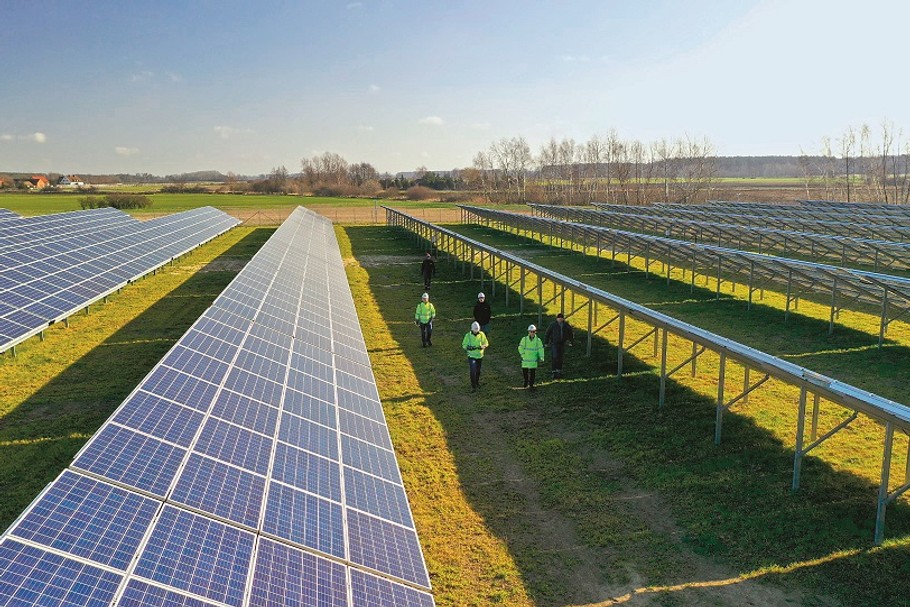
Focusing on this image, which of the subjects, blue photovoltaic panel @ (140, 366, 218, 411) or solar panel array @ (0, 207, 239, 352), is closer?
blue photovoltaic panel @ (140, 366, 218, 411)

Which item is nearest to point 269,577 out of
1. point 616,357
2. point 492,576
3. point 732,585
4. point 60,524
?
point 60,524

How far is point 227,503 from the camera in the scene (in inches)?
286

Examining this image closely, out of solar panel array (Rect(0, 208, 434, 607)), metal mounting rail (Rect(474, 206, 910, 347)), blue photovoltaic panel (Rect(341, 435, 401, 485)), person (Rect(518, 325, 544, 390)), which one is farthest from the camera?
metal mounting rail (Rect(474, 206, 910, 347))

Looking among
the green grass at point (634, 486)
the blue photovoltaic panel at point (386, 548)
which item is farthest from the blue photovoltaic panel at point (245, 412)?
the green grass at point (634, 486)

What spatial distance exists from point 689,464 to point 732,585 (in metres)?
3.75

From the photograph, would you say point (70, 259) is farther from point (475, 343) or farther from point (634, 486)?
point (634, 486)

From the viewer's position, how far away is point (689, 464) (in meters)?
12.9

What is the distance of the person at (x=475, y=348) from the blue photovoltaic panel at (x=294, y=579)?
10.4 meters

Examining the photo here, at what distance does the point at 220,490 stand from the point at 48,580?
2489 mm

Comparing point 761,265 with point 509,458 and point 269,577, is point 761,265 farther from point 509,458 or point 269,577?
point 269,577

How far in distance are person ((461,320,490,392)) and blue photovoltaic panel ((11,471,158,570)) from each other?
11.0 m

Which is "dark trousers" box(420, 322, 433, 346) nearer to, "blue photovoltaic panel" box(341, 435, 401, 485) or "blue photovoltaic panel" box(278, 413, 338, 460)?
"blue photovoltaic panel" box(341, 435, 401, 485)

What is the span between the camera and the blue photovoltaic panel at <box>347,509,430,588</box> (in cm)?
735

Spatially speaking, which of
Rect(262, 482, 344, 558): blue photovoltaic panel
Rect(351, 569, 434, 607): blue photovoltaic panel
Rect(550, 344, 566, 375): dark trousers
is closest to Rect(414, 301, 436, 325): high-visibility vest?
Rect(550, 344, 566, 375): dark trousers
